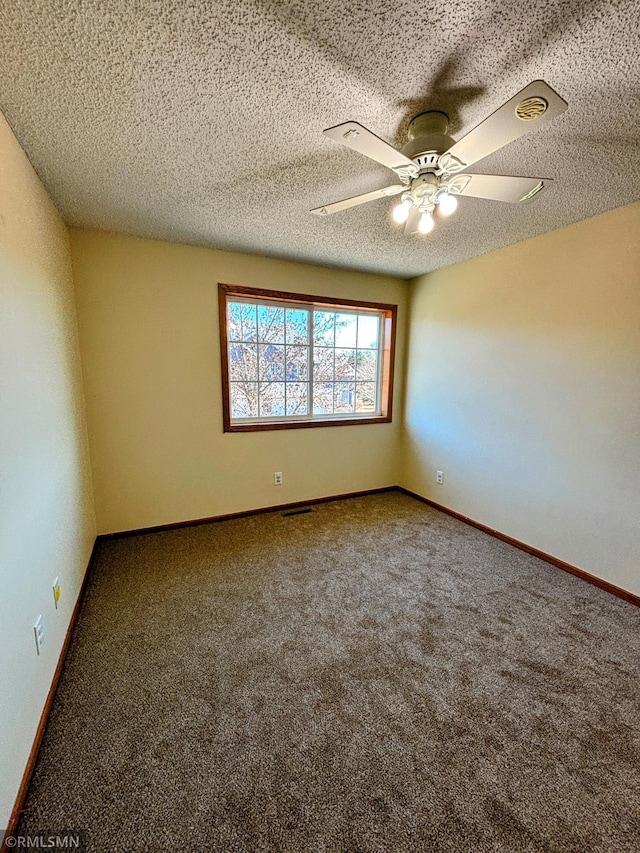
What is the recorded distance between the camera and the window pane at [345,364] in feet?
11.8

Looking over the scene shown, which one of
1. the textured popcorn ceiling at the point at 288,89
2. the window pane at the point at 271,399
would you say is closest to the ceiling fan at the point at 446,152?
the textured popcorn ceiling at the point at 288,89

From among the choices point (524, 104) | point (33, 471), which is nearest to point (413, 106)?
point (524, 104)

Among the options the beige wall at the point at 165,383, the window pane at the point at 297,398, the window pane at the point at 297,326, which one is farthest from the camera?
the window pane at the point at 297,398

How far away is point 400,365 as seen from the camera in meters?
3.82

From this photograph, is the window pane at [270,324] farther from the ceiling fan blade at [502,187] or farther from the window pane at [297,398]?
the ceiling fan blade at [502,187]

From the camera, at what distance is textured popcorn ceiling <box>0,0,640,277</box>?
953 mm

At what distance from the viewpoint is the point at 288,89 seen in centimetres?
119

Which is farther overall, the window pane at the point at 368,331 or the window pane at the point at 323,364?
the window pane at the point at 368,331

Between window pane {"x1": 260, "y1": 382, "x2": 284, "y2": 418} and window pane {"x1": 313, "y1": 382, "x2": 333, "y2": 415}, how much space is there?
362 mm

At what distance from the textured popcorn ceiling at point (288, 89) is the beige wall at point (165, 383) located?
61 centimetres

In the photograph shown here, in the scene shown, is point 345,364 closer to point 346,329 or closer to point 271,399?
point 346,329

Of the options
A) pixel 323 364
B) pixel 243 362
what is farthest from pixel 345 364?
pixel 243 362

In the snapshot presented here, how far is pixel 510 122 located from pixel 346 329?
2577mm

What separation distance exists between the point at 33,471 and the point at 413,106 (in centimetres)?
209
